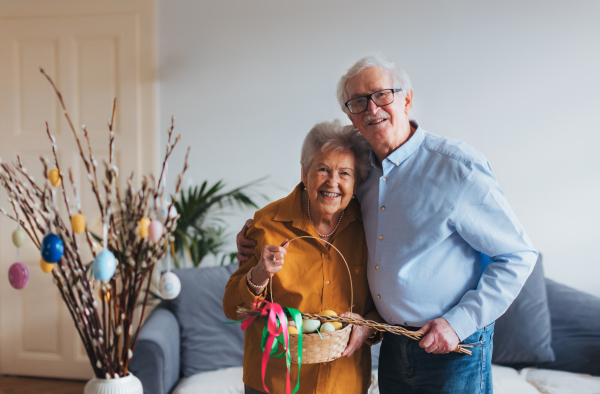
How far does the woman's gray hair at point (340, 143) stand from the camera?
1326mm

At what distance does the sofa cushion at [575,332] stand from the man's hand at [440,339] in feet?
5.51

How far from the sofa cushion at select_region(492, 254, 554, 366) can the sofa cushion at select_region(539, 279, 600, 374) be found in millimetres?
76

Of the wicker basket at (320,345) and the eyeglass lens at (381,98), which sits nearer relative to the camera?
the wicker basket at (320,345)

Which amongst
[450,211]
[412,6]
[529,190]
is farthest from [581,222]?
[450,211]

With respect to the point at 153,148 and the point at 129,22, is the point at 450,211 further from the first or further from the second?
the point at 129,22

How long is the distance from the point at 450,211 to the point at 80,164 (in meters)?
2.87

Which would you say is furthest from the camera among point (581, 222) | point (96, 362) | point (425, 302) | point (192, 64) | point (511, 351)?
point (192, 64)

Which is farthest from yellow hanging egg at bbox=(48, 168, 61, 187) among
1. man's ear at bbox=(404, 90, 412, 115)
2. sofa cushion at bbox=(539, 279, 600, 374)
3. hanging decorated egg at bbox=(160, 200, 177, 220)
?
sofa cushion at bbox=(539, 279, 600, 374)

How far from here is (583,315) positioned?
95.0 inches

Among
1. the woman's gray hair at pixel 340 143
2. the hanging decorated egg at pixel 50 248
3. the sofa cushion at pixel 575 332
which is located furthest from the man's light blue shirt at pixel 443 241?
the sofa cushion at pixel 575 332

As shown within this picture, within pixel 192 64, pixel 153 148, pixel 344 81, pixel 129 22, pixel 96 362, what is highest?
pixel 129 22

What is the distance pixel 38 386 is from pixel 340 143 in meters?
3.06

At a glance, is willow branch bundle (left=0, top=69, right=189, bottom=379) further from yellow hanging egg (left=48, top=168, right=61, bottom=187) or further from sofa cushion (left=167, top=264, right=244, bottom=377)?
sofa cushion (left=167, top=264, right=244, bottom=377)

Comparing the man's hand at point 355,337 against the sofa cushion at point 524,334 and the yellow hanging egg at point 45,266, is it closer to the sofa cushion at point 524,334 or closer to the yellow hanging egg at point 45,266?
the yellow hanging egg at point 45,266
